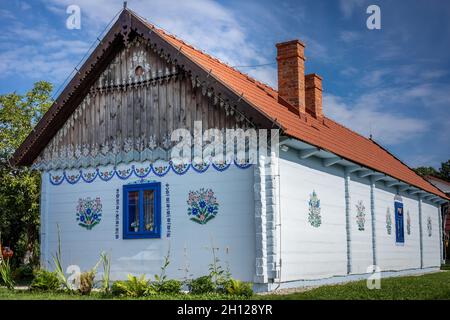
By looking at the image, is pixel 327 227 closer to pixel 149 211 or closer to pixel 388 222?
pixel 149 211

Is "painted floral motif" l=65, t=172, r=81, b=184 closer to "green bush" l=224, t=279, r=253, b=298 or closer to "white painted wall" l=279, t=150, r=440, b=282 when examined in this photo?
"white painted wall" l=279, t=150, r=440, b=282

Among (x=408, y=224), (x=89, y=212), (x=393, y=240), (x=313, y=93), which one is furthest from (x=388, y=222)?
(x=89, y=212)

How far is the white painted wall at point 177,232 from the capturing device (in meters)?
13.6

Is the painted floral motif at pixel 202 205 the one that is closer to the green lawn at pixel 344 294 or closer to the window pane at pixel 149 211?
the window pane at pixel 149 211

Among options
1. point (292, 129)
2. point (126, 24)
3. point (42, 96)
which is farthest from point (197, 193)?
point (42, 96)

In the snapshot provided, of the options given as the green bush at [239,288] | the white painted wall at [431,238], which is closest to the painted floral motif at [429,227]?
the white painted wall at [431,238]

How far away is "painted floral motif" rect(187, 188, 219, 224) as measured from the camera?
14000 millimetres

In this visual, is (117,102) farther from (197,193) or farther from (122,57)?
(197,193)

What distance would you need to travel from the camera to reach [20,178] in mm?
25688

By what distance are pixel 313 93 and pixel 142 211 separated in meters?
8.58

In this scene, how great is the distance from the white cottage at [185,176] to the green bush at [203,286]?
0.95m

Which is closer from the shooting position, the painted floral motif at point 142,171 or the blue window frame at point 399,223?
the painted floral motif at point 142,171

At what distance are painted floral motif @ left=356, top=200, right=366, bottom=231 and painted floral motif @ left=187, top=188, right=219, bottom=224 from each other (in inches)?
238

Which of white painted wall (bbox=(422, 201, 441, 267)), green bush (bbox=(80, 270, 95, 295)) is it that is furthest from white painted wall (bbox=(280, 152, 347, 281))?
white painted wall (bbox=(422, 201, 441, 267))
